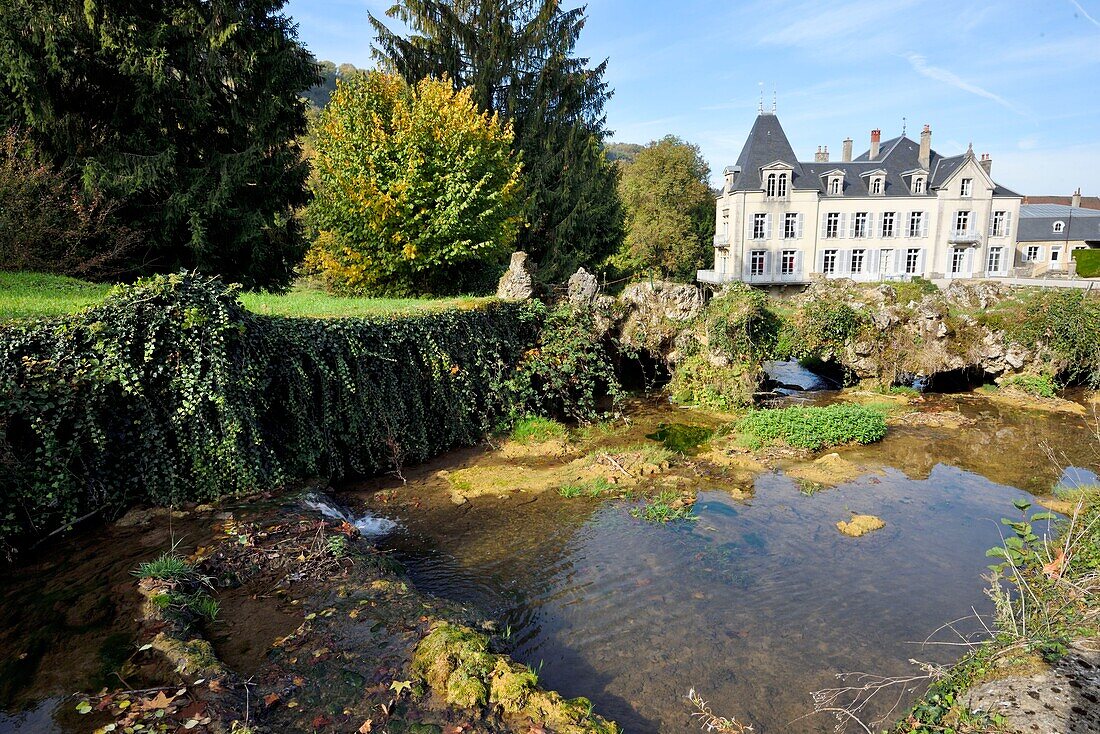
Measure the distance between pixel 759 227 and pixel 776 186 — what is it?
2.67 metres

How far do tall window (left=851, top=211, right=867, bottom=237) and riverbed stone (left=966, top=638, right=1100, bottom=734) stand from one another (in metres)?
38.2

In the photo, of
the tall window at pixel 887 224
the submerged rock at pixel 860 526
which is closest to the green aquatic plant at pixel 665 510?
the submerged rock at pixel 860 526

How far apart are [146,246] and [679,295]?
1332 centimetres

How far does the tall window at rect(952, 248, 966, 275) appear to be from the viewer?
37.5 metres

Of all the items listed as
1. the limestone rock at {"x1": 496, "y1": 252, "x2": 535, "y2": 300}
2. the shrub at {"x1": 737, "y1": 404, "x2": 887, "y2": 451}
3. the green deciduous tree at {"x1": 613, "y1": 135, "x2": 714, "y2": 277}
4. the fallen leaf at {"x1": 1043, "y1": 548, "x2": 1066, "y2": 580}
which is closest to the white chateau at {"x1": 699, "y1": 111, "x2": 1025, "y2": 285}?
the green deciduous tree at {"x1": 613, "y1": 135, "x2": 714, "y2": 277}

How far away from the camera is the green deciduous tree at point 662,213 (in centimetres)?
3859

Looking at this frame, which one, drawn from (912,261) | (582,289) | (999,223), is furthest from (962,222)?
(582,289)

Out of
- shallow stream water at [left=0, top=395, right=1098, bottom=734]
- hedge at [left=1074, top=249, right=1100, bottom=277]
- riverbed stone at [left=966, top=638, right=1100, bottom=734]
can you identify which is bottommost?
shallow stream water at [left=0, top=395, right=1098, bottom=734]

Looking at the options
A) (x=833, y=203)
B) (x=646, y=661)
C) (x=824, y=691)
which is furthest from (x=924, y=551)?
(x=833, y=203)

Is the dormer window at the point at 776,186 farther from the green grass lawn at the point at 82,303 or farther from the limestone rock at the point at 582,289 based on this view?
the green grass lawn at the point at 82,303

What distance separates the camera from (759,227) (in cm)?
3741

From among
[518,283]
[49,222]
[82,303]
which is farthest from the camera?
[518,283]

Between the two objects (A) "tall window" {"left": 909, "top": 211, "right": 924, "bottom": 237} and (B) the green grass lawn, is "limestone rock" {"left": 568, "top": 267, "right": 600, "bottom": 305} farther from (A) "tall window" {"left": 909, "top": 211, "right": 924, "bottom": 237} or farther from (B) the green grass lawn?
(A) "tall window" {"left": 909, "top": 211, "right": 924, "bottom": 237}

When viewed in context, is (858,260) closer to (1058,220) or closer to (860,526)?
(1058,220)
